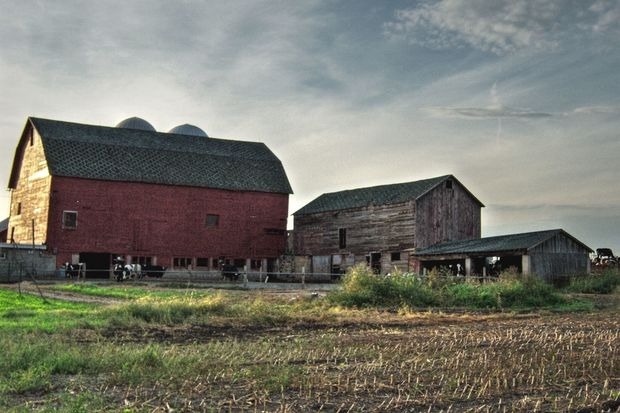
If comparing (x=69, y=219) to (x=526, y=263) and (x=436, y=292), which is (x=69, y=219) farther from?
(x=526, y=263)

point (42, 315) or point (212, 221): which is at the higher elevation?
point (212, 221)

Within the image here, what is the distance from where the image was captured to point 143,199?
4300cm

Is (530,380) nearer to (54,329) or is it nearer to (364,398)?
(364,398)

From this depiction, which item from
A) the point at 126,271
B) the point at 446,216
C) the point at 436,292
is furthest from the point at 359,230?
the point at 436,292

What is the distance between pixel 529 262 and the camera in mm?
32250

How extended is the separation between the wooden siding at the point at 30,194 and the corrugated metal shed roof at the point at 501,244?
2247 centimetres

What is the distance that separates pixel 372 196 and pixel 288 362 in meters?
34.2

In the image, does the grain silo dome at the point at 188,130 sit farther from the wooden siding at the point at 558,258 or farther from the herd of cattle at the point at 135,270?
Result: the wooden siding at the point at 558,258

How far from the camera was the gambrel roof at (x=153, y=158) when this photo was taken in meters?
42.0

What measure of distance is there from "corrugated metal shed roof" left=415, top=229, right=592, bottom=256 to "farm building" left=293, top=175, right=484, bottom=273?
2159 mm

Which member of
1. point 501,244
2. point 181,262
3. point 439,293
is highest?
point 501,244

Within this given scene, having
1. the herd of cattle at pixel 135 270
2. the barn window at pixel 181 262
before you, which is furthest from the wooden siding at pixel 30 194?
the barn window at pixel 181 262

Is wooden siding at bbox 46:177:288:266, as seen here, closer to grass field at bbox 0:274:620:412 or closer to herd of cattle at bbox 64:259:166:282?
herd of cattle at bbox 64:259:166:282

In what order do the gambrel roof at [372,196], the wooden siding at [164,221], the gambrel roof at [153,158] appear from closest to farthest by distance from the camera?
the wooden siding at [164,221] < the gambrel roof at [372,196] < the gambrel roof at [153,158]
